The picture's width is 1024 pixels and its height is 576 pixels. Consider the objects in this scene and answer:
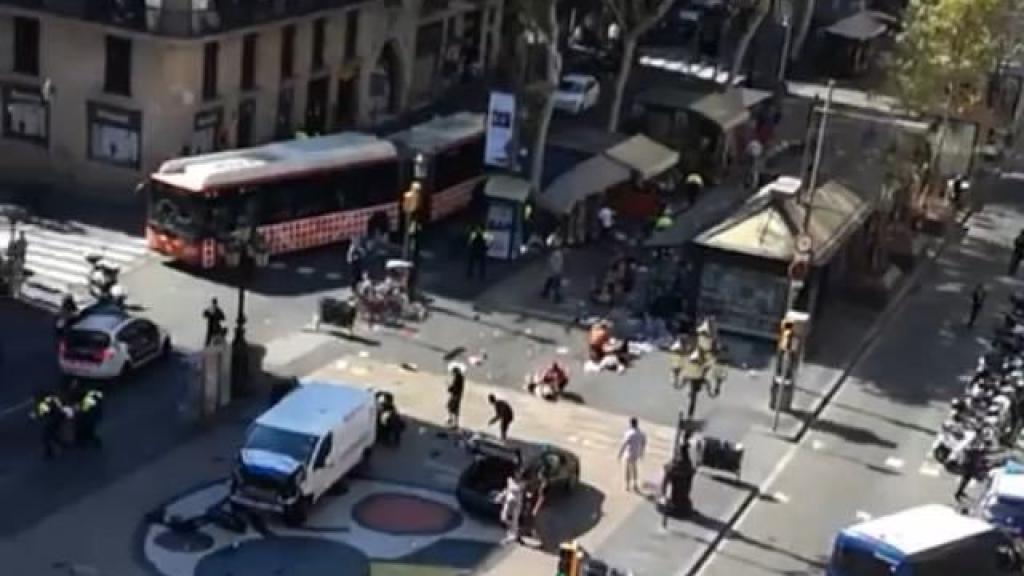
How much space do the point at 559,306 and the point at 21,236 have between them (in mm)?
14709

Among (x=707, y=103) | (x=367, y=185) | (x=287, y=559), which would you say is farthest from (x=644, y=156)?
(x=287, y=559)

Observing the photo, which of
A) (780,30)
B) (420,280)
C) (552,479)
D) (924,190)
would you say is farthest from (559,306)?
(780,30)

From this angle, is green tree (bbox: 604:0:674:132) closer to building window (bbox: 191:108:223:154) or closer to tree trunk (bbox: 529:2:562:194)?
tree trunk (bbox: 529:2:562:194)

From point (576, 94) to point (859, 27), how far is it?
21.6m

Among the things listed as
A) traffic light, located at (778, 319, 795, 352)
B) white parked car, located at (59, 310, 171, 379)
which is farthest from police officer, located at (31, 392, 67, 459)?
traffic light, located at (778, 319, 795, 352)

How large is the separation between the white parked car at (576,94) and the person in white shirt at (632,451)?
128 ft

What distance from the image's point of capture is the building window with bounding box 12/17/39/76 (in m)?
62.0

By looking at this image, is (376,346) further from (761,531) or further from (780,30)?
(780,30)

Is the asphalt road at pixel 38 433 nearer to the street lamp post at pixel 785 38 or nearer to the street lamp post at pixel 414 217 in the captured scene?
the street lamp post at pixel 414 217

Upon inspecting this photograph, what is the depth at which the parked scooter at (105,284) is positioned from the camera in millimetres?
49281

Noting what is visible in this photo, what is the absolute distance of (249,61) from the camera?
64.6 m

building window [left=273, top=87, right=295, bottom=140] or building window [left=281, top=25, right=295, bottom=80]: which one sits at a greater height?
building window [left=281, top=25, right=295, bottom=80]

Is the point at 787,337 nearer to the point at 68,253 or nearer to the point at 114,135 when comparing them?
the point at 68,253

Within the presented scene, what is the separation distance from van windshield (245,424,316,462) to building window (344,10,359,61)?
111 feet
